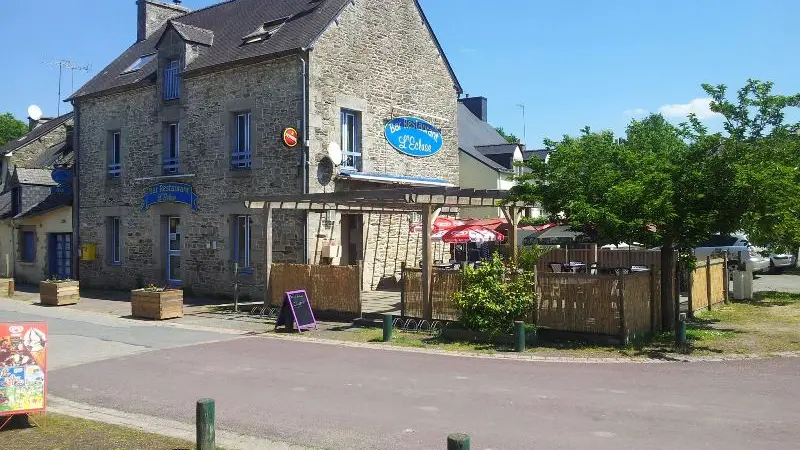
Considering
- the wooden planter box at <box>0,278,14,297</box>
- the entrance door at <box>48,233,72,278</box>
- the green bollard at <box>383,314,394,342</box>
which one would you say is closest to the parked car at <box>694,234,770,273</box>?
the green bollard at <box>383,314,394,342</box>

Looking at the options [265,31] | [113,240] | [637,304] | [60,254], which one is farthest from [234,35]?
[637,304]

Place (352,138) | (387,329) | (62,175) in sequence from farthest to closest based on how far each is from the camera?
(62,175) < (352,138) < (387,329)

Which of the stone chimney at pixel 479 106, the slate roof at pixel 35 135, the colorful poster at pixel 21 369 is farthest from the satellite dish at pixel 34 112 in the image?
the colorful poster at pixel 21 369

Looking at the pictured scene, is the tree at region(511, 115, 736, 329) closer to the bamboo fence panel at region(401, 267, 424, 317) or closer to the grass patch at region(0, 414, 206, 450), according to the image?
the bamboo fence panel at region(401, 267, 424, 317)

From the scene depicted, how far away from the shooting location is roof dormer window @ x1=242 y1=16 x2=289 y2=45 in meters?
21.1

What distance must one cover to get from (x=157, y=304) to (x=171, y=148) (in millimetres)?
8125

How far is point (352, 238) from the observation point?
70.9 ft

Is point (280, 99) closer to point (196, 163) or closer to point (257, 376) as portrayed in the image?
point (196, 163)

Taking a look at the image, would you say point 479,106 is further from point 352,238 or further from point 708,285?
point 708,285

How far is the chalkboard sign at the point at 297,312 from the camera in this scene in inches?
564

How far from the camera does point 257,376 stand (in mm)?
10000

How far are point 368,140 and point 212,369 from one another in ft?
37.9

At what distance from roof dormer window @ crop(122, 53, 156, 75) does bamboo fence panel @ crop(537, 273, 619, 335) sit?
1859 cm

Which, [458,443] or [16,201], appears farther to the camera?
[16,201]
